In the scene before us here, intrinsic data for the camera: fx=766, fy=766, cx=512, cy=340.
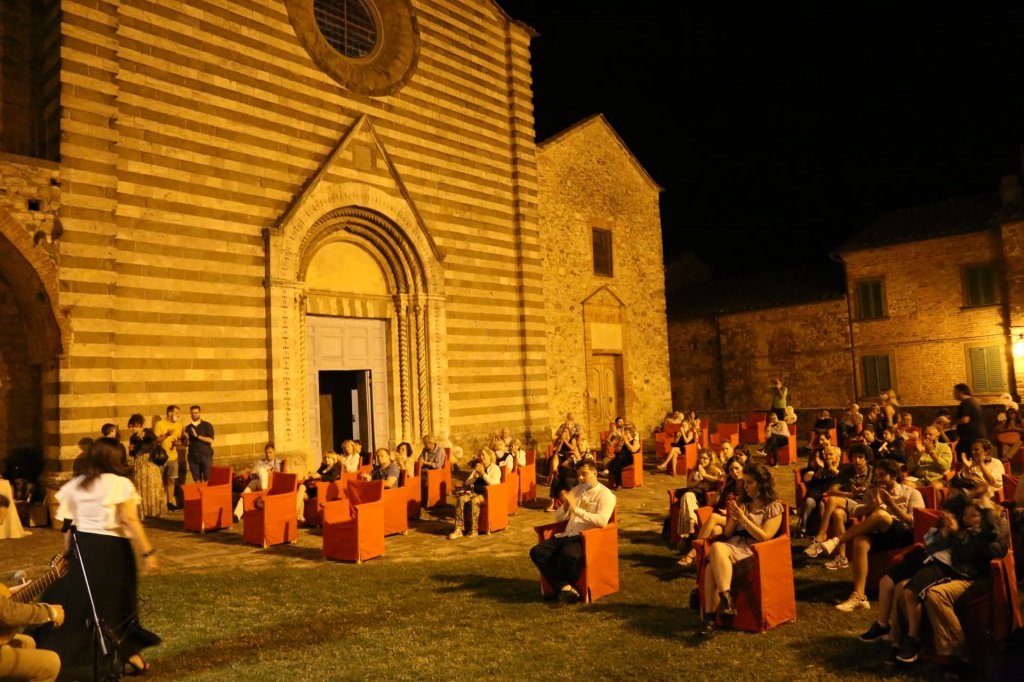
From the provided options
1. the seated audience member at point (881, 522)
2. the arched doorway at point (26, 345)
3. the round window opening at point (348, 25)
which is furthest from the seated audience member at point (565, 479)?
the round window opening at point (348, 25)

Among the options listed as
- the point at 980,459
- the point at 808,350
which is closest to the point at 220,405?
the point at 980,459

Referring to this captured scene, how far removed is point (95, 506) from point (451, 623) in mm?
2658

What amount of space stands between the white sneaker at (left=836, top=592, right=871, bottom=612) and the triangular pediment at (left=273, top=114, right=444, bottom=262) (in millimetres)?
10055

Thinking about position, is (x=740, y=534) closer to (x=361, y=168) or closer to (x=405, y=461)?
(x=405, y=461)

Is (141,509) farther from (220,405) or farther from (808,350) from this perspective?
(808,350)

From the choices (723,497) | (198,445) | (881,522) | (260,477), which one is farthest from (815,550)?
(198,445)

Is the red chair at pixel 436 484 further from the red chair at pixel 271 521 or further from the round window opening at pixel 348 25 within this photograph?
the round window opening at pixel 348 25

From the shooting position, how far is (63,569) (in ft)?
14.6

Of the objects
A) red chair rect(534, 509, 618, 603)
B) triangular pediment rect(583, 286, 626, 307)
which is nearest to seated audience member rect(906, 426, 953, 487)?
red chair rect(534, 509, 618, 603)

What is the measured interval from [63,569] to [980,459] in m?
8.23

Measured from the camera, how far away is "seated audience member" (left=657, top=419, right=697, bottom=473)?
48.1 feet

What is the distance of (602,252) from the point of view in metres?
20.7

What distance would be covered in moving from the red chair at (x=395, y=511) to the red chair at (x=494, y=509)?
981mm

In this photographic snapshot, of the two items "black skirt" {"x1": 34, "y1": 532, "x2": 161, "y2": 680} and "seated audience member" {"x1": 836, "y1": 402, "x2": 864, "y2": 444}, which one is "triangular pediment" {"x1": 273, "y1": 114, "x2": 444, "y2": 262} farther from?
"black skirt" {"x1": 34, "y1": 532, "x2": 161, "y2": 680}
